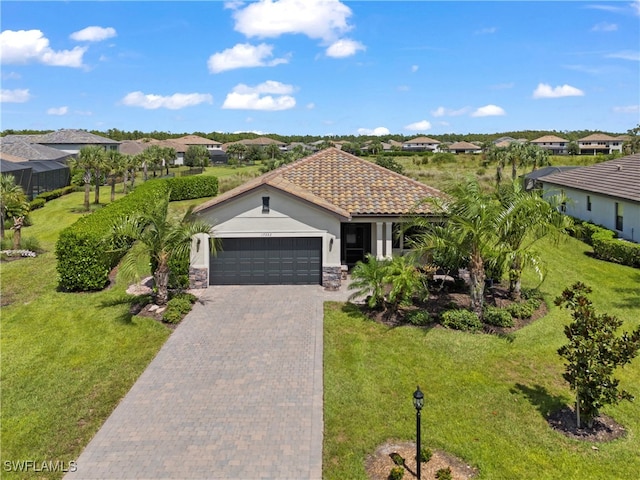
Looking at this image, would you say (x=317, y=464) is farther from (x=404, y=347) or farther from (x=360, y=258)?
(x=360, y=258)

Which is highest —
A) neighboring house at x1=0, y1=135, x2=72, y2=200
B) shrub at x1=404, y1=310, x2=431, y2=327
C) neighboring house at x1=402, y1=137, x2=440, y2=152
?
neighboring house at x1=402, y1=137, x2=440, y2=152

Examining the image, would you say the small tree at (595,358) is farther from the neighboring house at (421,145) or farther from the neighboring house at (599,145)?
the neighboring house at (421,145)

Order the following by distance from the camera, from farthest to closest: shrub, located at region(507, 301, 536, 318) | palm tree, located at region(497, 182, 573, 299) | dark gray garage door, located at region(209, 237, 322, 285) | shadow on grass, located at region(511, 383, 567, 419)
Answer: dark gray garage door, located at region(209, 237, 322, 285), shrub, located at region(507, 301, 536, 318), palm tree, located at region(497, 182, 573, 299), shadow on grass, located at region(511, 383, 567, 419)

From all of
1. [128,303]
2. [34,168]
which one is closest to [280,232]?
[128,303]

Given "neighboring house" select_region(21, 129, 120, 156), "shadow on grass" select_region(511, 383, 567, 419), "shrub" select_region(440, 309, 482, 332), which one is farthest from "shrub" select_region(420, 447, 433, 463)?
"neighboring house" select_region(21, 129, 120, 156)

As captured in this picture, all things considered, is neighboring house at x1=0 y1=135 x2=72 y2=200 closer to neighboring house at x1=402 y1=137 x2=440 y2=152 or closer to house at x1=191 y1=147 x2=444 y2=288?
house at x1=191 y1=147 x2=444 y2=288

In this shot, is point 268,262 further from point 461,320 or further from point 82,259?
point 461,320
